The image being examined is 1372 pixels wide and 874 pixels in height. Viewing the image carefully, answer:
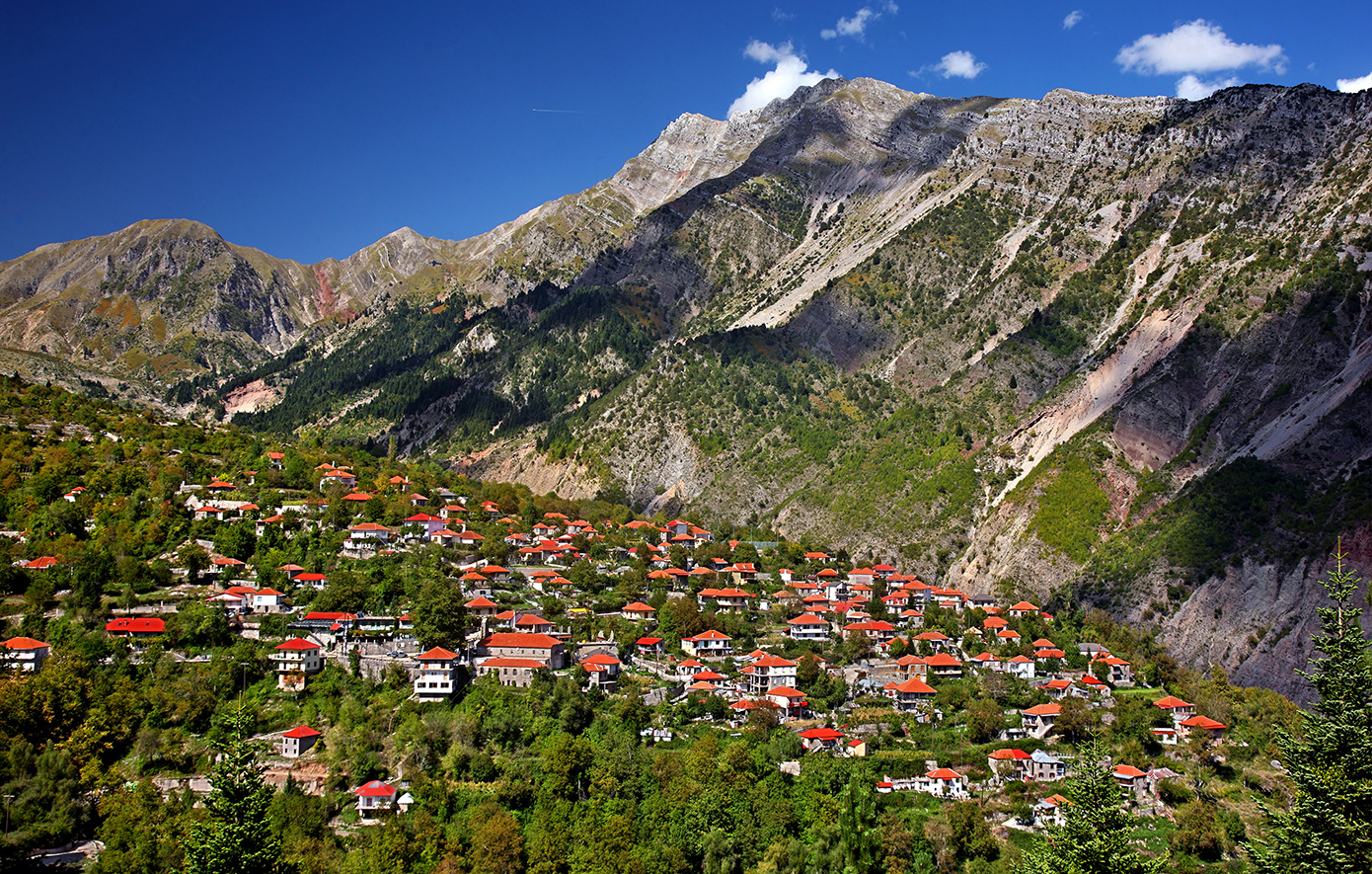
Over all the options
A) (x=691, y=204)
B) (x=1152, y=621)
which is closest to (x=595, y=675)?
(x=1152, y=621)

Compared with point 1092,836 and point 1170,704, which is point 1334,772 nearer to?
point 1092,836

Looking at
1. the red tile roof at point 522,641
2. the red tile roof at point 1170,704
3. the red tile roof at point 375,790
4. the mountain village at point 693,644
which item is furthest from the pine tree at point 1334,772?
the red tile roof at point 522,641

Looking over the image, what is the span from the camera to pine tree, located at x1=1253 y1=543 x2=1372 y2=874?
2389cm

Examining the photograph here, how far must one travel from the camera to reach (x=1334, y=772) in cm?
2483

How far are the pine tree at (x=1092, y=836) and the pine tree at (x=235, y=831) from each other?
68.4ft

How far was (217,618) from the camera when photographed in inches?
2108

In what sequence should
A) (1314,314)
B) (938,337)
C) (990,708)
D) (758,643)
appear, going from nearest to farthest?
(990,708) < (758,643) < (1314,314) < (938,337)

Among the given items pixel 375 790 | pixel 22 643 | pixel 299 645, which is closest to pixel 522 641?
pixel 299 645

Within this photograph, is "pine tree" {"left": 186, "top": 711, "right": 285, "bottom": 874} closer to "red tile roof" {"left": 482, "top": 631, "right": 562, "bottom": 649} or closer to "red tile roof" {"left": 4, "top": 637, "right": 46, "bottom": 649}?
"red tile roof" {"left": 482, "top": 631, "right": 562, "bottom": 649}

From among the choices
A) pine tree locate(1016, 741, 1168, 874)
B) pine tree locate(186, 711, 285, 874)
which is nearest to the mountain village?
pine tree locate(186, 711, 285, 874)

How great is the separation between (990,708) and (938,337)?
77.3 meters

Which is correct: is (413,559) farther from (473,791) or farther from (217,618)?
(473,791)

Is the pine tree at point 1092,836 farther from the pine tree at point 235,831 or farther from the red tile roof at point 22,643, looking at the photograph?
the red tile roof at point 22,643

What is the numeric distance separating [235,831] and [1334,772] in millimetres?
28414
